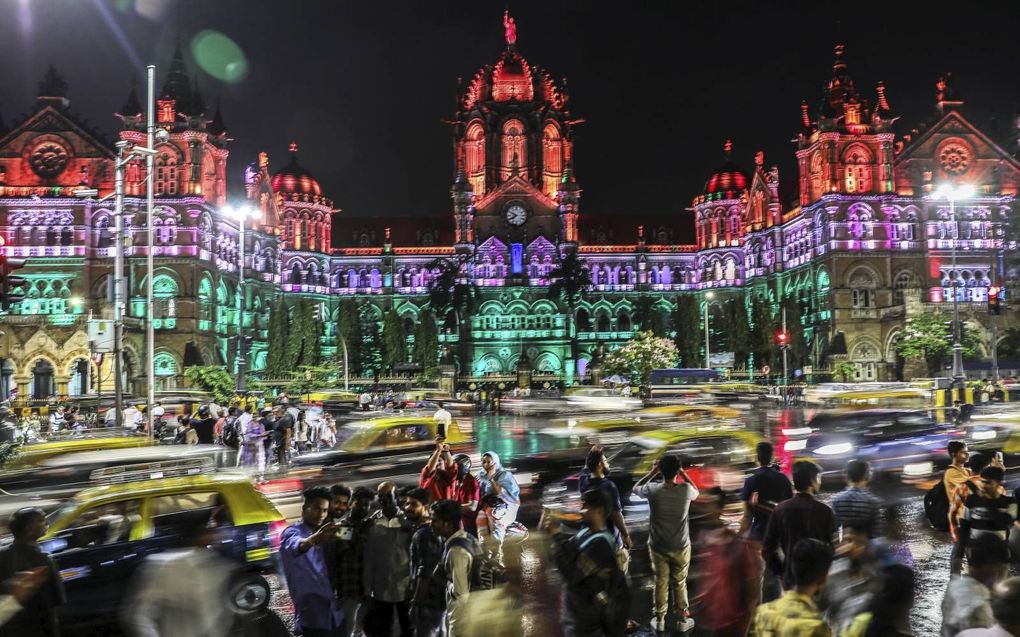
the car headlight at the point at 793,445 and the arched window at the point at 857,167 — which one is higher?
the arched window at the point at 857,167

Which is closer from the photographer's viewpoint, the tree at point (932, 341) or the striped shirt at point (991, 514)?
the striped shirt at point (991, 514)

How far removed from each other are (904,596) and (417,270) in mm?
91138

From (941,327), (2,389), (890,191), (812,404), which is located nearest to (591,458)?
(2,389)

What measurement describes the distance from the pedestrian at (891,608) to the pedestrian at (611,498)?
2595mm

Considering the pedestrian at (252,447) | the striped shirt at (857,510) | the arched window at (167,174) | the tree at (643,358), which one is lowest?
the pedestrian at (252,447)

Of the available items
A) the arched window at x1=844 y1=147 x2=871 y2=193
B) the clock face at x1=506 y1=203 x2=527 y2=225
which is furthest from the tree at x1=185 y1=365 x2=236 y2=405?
the arched window at x1=844 y1=147 x2=871 y2=193

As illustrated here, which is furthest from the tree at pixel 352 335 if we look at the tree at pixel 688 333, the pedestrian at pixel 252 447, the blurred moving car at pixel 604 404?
the pedestrian at pixel 252 447

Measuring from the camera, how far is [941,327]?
63.0m

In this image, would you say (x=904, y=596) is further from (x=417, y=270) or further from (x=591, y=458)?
(x=417, y=270)

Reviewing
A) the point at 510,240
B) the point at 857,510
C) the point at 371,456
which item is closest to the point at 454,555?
the point at 857,510

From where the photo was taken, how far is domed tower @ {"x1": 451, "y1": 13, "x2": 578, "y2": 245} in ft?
303

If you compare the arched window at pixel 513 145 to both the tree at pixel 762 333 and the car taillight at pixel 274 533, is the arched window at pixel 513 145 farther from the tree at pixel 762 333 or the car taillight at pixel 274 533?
the car taillight at pixel 274 533

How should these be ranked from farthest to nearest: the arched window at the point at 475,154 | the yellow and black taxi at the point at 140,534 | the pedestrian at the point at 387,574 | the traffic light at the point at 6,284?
the arched window at the point at 475,154, the traffic light at the point at 6,284, the yellow and black taxi at the point at 140,534, the pedestrian at the point at 387,574

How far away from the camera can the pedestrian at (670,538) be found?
9.44 metres
